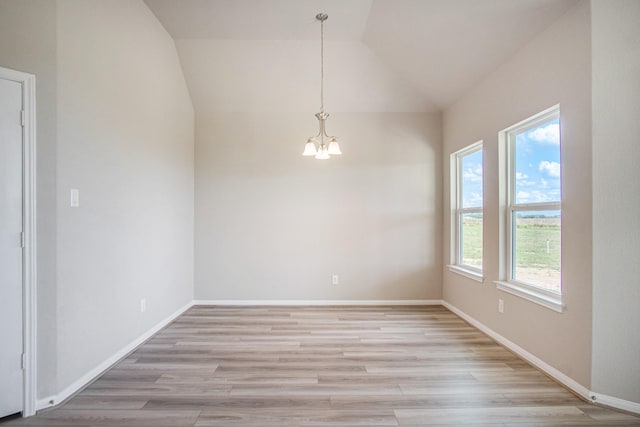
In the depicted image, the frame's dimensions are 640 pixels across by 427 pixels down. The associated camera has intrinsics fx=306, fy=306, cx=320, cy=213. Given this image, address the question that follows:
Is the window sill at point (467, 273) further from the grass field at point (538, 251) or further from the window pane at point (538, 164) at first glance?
the window pane at point (538, 164)

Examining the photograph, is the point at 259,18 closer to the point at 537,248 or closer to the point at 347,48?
the point at 347,48

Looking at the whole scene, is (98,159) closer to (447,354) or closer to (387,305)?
(447,354)

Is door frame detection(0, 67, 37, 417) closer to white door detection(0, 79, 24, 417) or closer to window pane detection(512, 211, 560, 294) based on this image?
white door detection(0, 79, 24, 417)

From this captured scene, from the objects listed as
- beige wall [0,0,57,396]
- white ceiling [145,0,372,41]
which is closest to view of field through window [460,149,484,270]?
white ceiling [145,0,372,41]

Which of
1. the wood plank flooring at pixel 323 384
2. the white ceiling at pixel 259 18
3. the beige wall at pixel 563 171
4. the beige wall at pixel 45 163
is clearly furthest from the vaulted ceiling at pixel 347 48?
the wood plank flooring at pixel 323 384

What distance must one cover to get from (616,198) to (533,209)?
719 millimetres

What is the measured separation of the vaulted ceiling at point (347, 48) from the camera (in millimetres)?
2730

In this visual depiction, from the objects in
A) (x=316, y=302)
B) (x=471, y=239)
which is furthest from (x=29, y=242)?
(x=471, y=239)

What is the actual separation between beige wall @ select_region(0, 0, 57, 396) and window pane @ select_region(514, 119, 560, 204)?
3705 millimetres

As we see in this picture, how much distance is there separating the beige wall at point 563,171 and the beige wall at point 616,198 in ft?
0.17

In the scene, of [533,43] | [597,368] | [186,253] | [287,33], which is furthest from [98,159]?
[597,368]

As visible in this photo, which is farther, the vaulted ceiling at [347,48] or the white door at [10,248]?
the vaulted ceiling at [347,48]

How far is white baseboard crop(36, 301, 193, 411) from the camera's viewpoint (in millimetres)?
2021

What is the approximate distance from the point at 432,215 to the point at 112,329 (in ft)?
12.9
